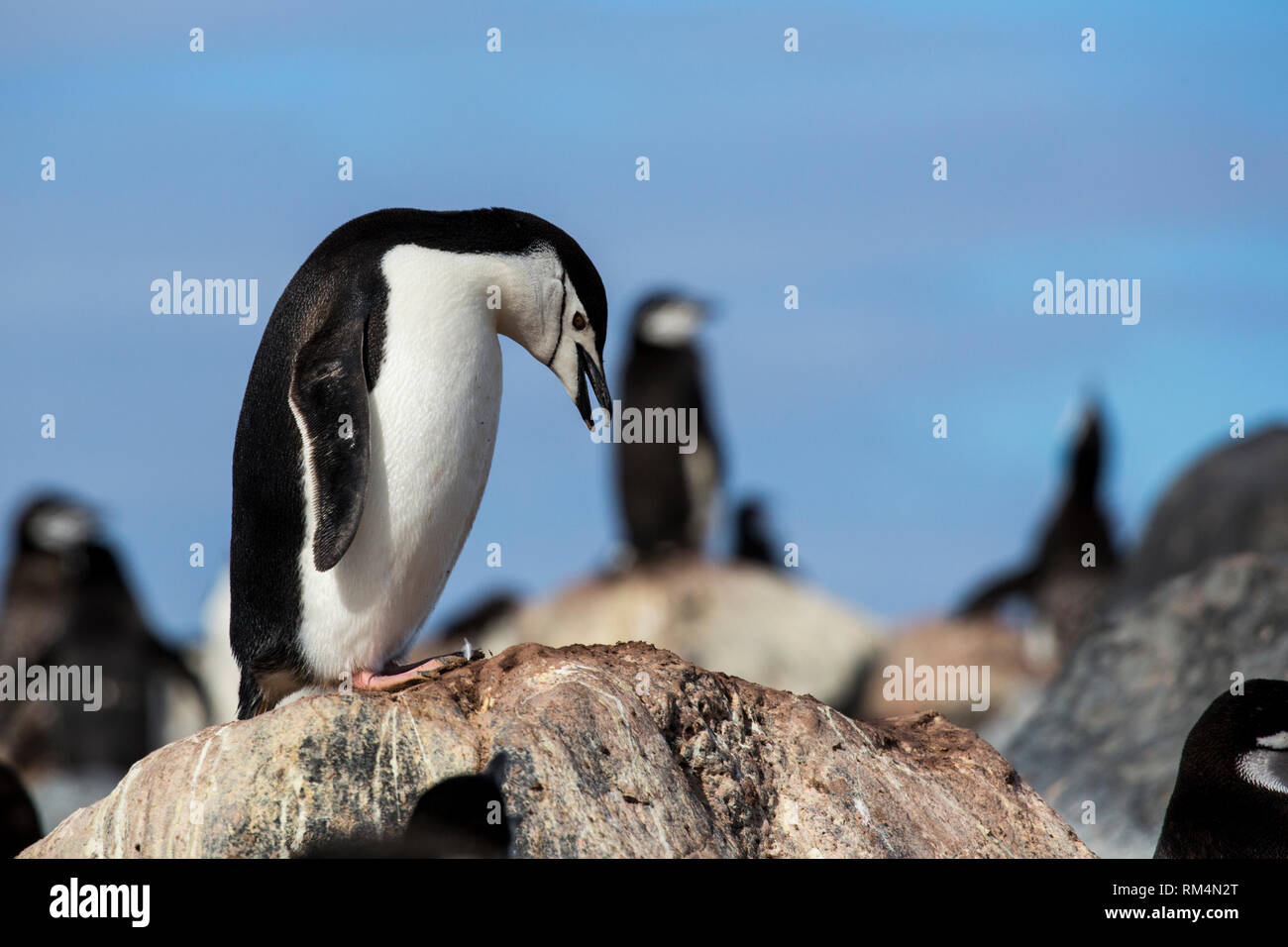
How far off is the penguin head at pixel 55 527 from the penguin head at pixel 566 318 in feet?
33.9

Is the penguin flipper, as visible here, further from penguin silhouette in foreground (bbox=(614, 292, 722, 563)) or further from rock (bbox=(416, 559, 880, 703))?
penguin silhouette in foreground (bbox=(614, 292, 722, 563))

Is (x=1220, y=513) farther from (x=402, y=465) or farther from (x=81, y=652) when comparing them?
(x=81, y=652)

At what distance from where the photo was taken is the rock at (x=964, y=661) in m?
14.3

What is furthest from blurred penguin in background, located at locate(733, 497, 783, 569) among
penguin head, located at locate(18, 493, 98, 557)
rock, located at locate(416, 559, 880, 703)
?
penguin head, located at locate(18, 493, 98, 557)

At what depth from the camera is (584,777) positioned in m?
3.97

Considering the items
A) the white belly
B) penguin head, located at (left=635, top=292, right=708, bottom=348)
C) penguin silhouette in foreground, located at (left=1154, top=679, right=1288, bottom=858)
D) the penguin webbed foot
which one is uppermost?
penguin head, located at (left=635, top=292, right=708, bottom=348)

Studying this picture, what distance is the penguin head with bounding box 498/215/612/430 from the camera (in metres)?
4.85

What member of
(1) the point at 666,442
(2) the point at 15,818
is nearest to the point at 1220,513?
(1) the point at 666,442

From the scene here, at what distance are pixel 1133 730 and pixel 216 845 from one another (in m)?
4.82

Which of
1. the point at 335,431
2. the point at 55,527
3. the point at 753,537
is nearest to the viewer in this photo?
the point at 335,431

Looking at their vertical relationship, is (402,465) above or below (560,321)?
below

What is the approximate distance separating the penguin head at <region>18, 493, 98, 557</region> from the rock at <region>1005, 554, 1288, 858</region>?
9387mm

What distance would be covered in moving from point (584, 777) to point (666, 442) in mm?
11452
